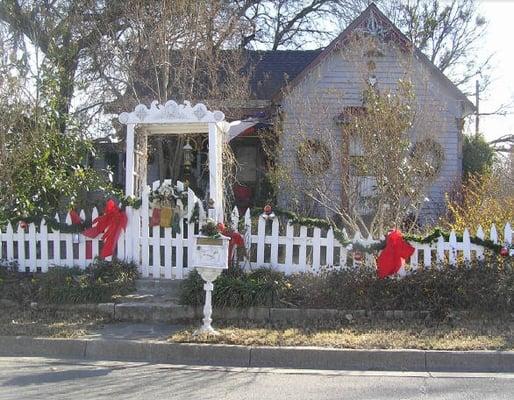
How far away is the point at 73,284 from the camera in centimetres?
852

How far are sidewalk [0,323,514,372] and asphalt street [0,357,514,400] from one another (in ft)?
0.60

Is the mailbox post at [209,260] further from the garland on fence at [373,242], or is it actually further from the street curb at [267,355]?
the garland on fence at [373,242]

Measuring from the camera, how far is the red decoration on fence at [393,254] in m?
8.19

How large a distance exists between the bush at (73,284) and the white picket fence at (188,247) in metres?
0.26

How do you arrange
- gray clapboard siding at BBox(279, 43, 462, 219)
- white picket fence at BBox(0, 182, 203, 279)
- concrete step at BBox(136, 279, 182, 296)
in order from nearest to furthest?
concrete step at BBox(136, 279, 182, 296)
white picket fence at BBox(0, 182, 203, 279)
gray clapboard siding at BBox(279, 43, 462, 219)

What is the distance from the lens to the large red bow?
9.00 meters

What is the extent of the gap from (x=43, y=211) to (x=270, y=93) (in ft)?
29.8

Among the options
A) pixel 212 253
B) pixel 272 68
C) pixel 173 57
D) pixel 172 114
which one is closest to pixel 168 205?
pixel 172 114

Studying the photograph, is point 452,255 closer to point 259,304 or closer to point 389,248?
point 389,248

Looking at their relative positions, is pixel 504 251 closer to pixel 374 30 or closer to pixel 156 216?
pixel 156 216

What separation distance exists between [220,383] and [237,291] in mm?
2229

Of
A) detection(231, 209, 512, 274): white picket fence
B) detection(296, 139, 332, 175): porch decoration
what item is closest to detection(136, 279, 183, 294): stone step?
detection(231, 209, 512, 274): white picket fence

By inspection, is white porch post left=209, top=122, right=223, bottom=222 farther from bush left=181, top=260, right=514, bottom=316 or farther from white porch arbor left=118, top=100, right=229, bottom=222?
bush left=181, top=260, right=514, bottom=316

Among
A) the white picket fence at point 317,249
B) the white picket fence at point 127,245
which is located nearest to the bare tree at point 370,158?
the white picket fence at point 317,249
